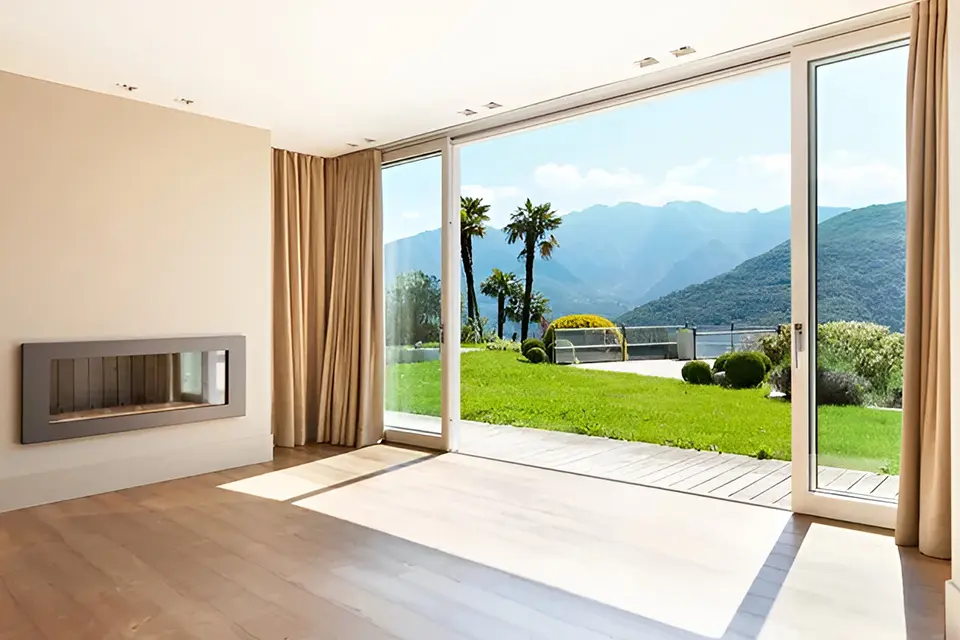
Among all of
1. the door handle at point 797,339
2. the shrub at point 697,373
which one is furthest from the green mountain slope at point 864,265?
the shrub at point 697,373

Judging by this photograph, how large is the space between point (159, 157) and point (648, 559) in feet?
13.1

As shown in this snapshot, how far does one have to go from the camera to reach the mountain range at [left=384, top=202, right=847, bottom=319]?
11.8m

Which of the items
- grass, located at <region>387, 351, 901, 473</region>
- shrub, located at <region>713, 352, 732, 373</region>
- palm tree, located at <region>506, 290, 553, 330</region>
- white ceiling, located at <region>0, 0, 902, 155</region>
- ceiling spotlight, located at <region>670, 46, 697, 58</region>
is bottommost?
grass, located at <region>387, 351, 901, 473</region>

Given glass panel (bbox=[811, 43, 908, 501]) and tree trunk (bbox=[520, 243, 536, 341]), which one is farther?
tree trunk (bbox=[520, 243, 536, 341])

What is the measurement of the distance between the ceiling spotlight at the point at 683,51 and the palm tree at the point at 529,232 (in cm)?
880

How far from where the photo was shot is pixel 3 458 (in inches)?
154

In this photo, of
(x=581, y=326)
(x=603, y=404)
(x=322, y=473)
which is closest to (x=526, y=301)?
(x=581, y=326)

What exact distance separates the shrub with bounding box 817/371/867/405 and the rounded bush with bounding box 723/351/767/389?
255 inches

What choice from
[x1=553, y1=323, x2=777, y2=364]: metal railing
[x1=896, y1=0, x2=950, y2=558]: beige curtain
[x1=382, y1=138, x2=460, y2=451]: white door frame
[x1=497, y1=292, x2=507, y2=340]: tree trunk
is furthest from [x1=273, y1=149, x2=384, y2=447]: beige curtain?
[x1=497, y1=292, x2=507, y2=340]: tree trunk

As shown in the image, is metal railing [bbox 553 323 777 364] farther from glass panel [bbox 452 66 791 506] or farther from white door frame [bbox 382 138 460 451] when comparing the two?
white door frame [bbox 382 138 460 451]

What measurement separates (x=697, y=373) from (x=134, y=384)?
799cm

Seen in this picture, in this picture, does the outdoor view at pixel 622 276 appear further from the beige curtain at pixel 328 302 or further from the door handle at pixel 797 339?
the door handle at pixel 797 339

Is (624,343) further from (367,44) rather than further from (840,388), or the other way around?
(367,44)

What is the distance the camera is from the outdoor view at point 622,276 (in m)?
5.93
